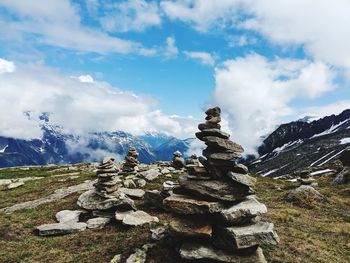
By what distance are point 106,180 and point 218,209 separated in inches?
760

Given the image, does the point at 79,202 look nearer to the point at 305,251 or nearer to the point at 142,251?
the point at 142,251

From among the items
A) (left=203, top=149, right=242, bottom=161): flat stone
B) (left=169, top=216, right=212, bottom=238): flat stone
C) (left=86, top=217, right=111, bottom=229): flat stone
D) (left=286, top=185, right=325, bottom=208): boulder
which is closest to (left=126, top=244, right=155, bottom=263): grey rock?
(left=169, top=216, right=212, bottom=238): flat stone

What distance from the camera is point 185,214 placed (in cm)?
2291

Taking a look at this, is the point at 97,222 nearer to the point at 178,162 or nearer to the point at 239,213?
the point at 239,213

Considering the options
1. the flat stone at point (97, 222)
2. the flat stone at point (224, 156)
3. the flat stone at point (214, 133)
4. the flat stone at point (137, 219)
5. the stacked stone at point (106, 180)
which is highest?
the flat stone at point (214, 133)

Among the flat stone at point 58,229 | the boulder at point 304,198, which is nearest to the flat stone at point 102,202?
the flat stone at point 58,229

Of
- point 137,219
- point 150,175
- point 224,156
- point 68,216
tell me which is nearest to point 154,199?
point 137,219

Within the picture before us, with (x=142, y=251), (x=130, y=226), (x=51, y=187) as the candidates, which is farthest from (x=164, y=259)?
(x=51, y=187)

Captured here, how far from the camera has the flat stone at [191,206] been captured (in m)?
22.1

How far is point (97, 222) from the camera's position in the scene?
3206 centimetres

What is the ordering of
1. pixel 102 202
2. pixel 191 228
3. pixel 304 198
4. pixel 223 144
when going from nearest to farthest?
pixel 191 228
pixel 223 144
pixel 102 202
pixel 304 198

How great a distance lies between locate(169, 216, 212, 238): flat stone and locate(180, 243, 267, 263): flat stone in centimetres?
82

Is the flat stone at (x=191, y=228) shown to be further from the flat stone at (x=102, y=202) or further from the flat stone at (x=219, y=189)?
the flat stone at (x=102, y=202)

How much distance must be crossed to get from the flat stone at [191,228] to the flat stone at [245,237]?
0.92m
